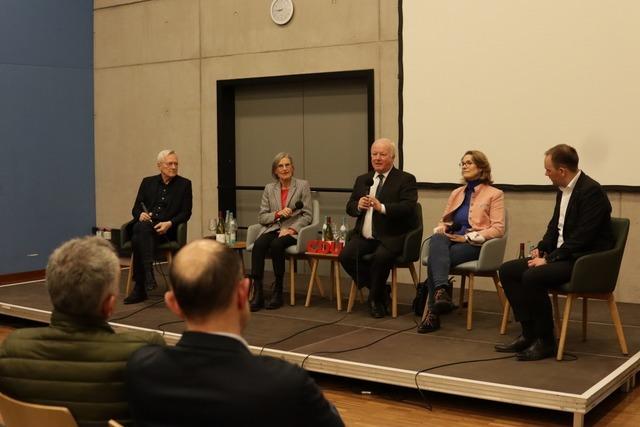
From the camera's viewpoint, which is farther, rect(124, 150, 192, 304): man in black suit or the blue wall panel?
the blue wall panel

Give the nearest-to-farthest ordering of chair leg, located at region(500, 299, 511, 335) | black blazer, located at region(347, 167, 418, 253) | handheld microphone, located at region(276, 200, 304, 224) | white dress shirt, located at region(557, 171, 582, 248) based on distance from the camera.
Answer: white dress shirt, located at region(557, 171, 582, 248), chair leg, located at region(500, 299, 511, 335), black blazer, located at region(347, 167, 418, 253), handheld microphone, located at region(276, 200, 304, 224)

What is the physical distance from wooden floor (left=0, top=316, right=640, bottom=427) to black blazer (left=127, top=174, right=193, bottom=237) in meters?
2.45

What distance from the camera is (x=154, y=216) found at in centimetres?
661

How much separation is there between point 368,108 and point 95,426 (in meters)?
5.58

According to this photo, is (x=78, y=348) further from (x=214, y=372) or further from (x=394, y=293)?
(x=394, y=293)

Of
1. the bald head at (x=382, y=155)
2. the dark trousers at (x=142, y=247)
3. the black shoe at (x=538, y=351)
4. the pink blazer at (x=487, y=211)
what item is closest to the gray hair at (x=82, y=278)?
the black shoe at (x=538, y=351)

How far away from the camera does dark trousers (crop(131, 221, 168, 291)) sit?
6.48 metres

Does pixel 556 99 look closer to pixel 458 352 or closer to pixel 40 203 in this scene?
pixel 458 352

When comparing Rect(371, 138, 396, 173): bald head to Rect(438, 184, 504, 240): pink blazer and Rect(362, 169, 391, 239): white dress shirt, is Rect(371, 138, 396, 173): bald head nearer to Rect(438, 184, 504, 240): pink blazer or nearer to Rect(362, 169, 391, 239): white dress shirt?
Rect(362, 169, 391, 239): white dress shirt

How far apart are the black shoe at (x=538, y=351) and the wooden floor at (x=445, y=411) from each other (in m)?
0.32

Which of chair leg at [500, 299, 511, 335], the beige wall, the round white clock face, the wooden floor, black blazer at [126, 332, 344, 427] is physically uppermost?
the round white clock face

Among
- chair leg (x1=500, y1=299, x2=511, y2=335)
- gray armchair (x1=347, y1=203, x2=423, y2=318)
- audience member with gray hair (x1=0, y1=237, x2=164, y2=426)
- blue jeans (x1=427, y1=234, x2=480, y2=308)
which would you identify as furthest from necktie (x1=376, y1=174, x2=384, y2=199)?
audience member with gray hair (x1=0, y1=237, x2=164, y2=426)

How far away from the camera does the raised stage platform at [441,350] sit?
4.04 m

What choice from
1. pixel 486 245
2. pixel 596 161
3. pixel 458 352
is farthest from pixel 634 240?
pixel 458 352
